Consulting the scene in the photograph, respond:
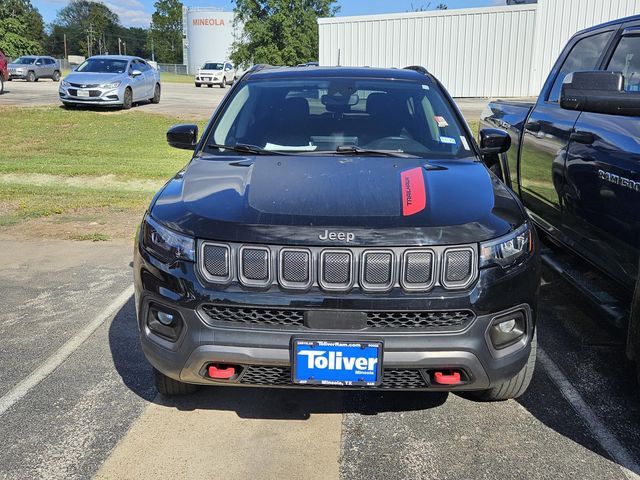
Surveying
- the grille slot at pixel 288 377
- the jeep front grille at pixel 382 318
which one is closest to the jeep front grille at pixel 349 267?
the jeep front grille at pixel 382 318

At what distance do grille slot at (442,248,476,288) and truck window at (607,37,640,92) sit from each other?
6.46 feet

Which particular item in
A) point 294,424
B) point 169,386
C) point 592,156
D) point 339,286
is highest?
point 592,156

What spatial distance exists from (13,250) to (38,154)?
632 centimetres

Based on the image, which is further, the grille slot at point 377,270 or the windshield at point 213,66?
the windshield at point 213,66

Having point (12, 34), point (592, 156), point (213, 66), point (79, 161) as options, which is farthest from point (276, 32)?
point (592, 156)

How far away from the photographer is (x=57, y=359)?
12.8ft

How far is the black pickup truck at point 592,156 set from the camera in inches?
128

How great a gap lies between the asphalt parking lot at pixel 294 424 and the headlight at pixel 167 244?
2.93 ft

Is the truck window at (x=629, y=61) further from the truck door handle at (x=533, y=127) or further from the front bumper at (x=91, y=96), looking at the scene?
the front bumper at (x=91, y=96)

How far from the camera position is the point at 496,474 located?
9.24 ft

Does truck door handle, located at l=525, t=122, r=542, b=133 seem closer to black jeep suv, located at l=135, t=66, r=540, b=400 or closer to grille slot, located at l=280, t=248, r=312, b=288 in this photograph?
black jeep suv, located at l=135, t=66, r=540, b=400

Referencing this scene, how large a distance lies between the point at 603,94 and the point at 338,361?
1860 mm

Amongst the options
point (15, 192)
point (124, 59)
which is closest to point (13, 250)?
point (15, 192)

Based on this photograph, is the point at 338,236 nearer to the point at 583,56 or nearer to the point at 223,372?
the point at 223,372
